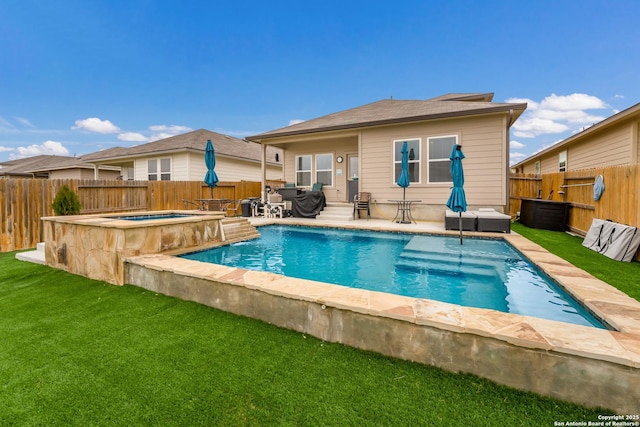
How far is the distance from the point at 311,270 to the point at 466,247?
12.8 feet

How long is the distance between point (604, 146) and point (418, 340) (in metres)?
12.9

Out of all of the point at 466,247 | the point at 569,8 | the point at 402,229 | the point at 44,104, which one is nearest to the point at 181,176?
the point at 402,229

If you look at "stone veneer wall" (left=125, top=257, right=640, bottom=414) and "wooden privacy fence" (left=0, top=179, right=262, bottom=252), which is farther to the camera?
"wooden privacy fence" (left=0, top=179, right=262, bottom=252)

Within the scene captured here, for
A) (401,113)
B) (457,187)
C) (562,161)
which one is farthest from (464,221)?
(562,161)

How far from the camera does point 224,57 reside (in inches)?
763

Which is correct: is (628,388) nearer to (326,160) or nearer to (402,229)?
(402,229)

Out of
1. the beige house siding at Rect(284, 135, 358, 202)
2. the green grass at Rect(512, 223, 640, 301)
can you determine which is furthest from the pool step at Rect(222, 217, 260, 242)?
the green grass at Rect(512, 223, 640, 301)

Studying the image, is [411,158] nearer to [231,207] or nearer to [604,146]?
[604,146]

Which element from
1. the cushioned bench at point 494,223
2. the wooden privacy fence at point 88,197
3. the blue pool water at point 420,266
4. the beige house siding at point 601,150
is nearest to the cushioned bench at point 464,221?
the cushioned bench at point 494,223

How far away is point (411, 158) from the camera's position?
10695 mm

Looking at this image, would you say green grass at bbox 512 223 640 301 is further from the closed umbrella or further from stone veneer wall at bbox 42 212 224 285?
stone veneer wall at bbox 42 212 224 285

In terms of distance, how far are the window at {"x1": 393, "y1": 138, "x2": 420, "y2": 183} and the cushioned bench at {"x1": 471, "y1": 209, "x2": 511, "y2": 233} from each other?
9.78ft

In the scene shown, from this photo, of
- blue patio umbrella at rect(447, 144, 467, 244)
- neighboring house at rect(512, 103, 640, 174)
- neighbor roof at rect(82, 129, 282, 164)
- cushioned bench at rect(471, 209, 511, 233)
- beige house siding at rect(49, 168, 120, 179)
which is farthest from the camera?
→ beige house siding at rect(49, 168, 120, 179)

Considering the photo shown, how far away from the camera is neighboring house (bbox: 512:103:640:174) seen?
27.9ft
